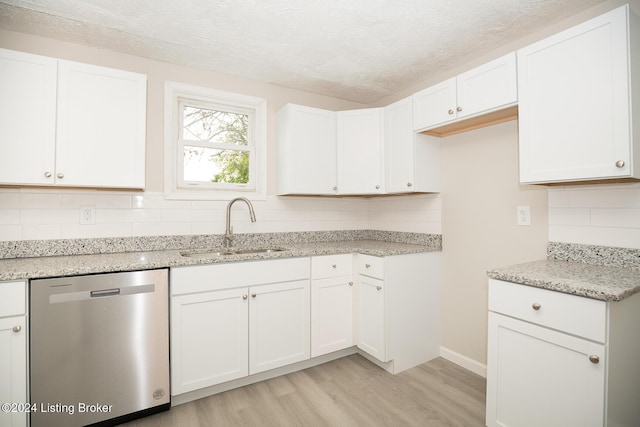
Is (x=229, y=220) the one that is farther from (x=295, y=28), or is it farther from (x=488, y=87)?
(x=488, y=87)

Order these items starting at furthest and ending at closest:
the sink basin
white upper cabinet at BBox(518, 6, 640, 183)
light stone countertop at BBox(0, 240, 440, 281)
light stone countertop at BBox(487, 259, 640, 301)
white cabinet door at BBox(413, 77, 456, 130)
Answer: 1. the sink basin
2. white cabinet door at BBox(413, 77, 456, 130)
3. light stone countertop at BBox(0, 240, 440, 281)
4. white upper cabinet at BBox(518, 6, 640, 183)
5. light stone countertop at BBox(487, 259, 640, 301)

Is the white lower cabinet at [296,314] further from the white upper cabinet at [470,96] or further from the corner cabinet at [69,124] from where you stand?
the white upper cabinet at [470,96]

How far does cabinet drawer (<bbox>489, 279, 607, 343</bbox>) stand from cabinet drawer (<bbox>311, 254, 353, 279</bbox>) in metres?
1.11

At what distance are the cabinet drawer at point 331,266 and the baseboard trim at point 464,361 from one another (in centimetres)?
104

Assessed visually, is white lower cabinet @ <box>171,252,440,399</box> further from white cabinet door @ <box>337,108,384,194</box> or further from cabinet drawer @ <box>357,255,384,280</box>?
white cabinet door @ <box>337,108,384,194</box>

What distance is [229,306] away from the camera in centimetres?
204

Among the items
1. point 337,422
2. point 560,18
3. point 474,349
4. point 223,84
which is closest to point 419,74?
point 560,18

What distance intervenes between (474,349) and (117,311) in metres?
2.43

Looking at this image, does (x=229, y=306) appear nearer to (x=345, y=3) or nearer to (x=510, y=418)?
(x=510, y=418)

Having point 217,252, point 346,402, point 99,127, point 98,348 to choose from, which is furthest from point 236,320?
point 99,127

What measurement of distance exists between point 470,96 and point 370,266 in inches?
54.0

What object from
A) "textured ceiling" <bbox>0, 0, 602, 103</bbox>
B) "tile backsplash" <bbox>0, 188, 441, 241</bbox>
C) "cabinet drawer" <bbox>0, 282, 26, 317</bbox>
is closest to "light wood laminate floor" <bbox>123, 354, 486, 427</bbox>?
"cabinet drawer" <bbox>0, 282, 26, 317</bbox>

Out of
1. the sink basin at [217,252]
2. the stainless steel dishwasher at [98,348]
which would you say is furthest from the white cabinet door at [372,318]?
the stainless steel dishwasher at [98,348]

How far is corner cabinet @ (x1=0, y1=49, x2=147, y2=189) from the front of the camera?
173cm
